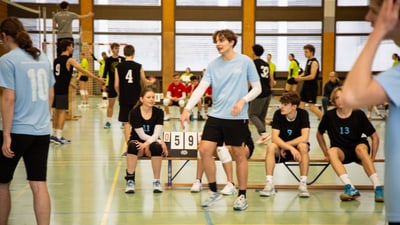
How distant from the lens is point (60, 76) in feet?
37.7

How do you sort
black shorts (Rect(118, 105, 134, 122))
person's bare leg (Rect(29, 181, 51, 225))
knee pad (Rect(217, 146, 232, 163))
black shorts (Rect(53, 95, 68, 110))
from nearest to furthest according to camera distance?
person's bare leg (Rect(29, 181, 51, 225)) < knee pad (Rect(217, 146, 232, 163)) < black shorts (Rect(118, 105, 134, 122)) < black shorts (Rect(53, 95, 68, 110))

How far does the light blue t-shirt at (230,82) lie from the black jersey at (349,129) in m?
1.27

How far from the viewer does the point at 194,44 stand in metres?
28.9

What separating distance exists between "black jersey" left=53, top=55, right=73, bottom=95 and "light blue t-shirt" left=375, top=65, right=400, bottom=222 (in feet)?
31.6

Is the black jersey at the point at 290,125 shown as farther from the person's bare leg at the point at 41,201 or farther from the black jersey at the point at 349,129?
the person's bare leg at the point at 41,201

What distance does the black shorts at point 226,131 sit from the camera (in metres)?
6.43

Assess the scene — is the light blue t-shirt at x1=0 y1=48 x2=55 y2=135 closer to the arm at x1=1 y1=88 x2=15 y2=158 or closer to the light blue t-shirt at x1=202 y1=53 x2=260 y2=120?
the arm at x1=1 y1=88 x2=15 y2=158

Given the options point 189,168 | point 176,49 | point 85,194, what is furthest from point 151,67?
point 85,194

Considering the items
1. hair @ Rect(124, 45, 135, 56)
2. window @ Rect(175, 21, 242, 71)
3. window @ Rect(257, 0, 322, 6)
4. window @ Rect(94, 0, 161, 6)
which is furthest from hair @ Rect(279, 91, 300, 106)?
window @ Rect(257, 0, 322, 6)

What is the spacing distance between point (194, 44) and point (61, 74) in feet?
58.3

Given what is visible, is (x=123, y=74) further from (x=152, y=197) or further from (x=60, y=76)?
(x=152, y=197)

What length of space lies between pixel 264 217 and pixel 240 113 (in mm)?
1051

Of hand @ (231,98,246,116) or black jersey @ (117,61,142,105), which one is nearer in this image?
hand @ (231,98,246,116)

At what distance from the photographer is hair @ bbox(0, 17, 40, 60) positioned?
471cm
